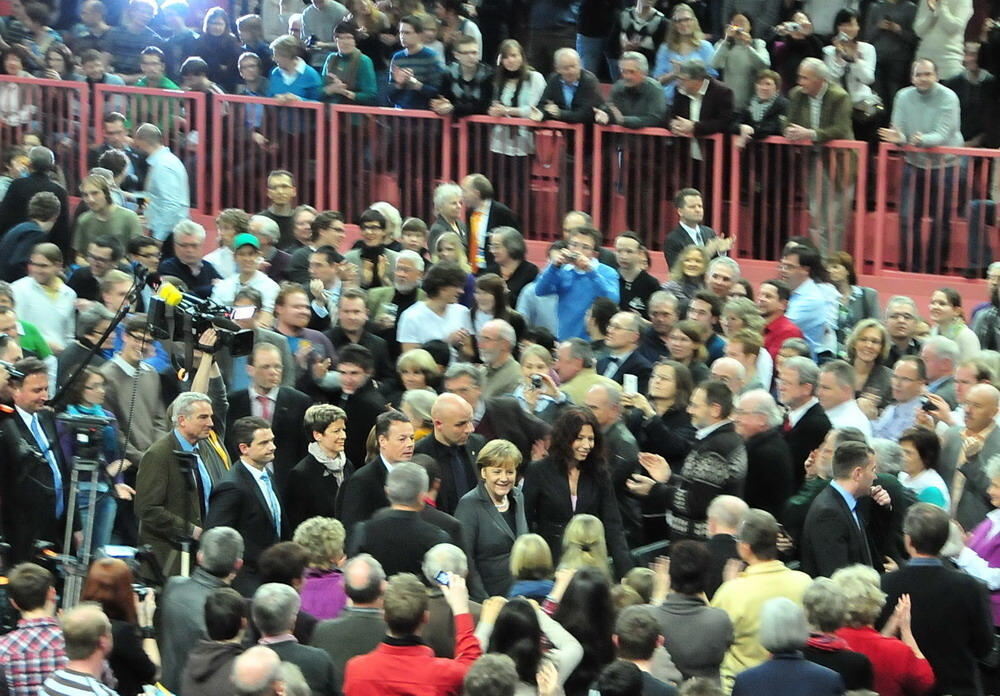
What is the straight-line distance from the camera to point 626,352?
11234mm

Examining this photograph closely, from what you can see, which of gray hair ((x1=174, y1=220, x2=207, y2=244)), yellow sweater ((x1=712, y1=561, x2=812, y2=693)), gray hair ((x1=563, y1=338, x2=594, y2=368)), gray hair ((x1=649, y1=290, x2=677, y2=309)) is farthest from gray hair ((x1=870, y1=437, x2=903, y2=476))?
gray hair ((x1=174, y1=220, x2=207, y2=244))

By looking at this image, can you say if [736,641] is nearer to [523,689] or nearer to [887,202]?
[523,689]

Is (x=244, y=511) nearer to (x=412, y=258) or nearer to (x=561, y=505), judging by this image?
(x=561, y=505)

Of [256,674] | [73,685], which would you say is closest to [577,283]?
[73,685]

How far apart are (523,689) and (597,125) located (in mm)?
8122

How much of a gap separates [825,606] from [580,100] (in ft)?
25.7

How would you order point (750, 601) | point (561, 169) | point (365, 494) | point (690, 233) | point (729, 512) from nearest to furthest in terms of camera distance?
point (750, 601) < point (729, 512) < point (365, 494) < point (690, 233) < point (561, 169)

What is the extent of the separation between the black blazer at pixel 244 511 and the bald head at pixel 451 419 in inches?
38.0

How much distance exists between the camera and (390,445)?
9352 millimetres

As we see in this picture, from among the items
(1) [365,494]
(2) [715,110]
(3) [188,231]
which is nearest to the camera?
(1) [365,494]

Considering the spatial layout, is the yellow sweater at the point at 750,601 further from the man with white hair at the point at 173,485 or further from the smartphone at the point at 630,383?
the smartphone at the point at 630,383

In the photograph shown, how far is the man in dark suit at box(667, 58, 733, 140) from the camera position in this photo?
1427 centimetres

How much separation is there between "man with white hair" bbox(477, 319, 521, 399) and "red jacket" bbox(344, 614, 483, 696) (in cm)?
384

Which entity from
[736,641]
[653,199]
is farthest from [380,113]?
[736,641]
